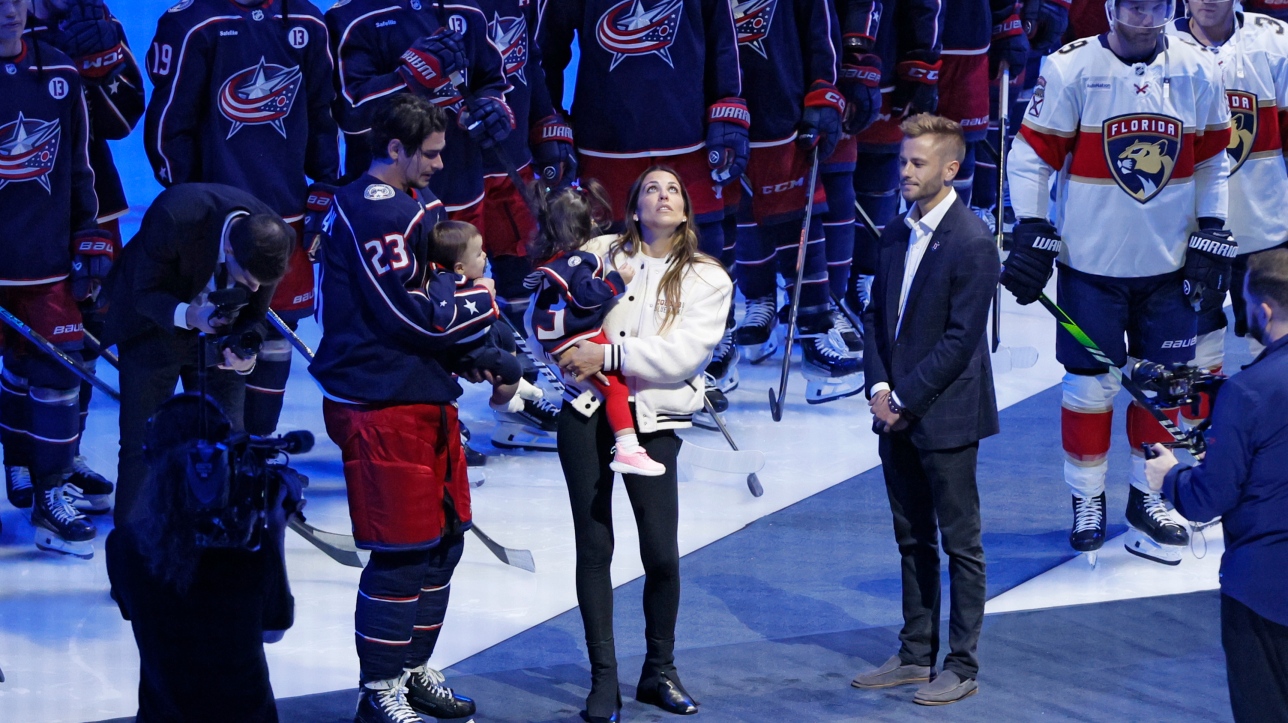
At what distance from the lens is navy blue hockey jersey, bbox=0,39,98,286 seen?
402 cm

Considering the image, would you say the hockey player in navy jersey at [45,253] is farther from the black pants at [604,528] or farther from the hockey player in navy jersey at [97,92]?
the black pants at [604,528]

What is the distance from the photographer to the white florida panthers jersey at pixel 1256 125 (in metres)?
4.25

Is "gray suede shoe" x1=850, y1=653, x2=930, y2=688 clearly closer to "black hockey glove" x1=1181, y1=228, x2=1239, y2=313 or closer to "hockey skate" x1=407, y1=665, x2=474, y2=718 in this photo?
"hockey skate" x1=407, y1=665, x2=474, y2=718

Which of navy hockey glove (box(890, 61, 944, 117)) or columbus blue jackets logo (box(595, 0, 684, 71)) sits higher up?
columbus blue jackets logo (box(595, 0, 684, 71))

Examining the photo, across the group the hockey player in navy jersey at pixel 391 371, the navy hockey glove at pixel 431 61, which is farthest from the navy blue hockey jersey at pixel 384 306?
the navy hockey glove at pixel 431 61

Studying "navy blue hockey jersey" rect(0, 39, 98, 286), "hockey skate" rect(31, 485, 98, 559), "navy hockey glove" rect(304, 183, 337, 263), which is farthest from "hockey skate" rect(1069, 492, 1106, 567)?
"navy blue hockey jersey" rect(0, 39, 98, 286)

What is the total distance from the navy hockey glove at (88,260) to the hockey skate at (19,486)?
583mm

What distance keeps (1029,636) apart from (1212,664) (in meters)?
0.41

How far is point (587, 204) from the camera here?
3352mm

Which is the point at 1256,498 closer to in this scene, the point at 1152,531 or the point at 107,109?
the point at 1152,531

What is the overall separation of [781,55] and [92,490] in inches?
104

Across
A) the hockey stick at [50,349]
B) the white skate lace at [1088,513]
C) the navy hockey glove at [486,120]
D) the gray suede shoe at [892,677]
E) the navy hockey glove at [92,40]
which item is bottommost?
the white skate lace at [1088,513]

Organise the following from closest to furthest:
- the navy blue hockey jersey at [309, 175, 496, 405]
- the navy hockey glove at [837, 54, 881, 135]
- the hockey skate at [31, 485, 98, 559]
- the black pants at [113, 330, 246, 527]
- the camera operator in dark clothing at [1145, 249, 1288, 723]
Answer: the camera operator in dark clothing at [1145, 249, 1288, 723], the navy blue hockey jersey at [309, 175, 496, 405], the black pants at [113, 330, 246, 527], the hockey skate at [31, 485, 98, 559], the navy hockey glove at [837, 54, 881, 135]

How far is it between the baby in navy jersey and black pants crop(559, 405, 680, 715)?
56 mm
